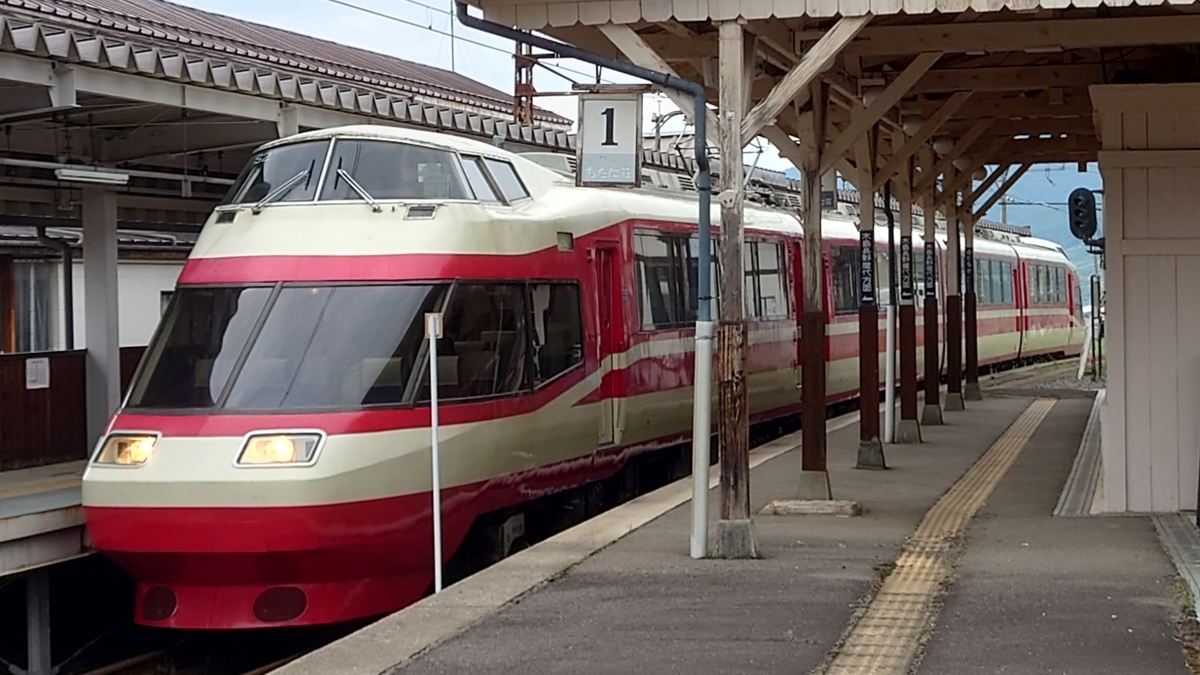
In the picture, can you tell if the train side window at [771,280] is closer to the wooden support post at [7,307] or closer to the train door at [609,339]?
the train door at [609,339]

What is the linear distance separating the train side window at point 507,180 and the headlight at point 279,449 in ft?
9.11

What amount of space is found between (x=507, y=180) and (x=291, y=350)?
2520 millimetres

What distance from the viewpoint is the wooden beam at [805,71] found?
9.51 meters

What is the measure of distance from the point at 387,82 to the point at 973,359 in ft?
31.6

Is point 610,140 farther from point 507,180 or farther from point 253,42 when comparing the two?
point 253,42

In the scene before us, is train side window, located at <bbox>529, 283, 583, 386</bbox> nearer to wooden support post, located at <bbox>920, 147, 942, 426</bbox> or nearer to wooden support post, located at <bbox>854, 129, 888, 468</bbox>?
wooden support post, located at <bbox>854, 129, 888, 468</bbox>

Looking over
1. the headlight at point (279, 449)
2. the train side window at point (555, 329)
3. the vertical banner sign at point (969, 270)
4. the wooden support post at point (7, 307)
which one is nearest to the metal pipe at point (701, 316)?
the train side window at point (555, 329)

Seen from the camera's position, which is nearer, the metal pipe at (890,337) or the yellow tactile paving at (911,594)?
the yellow tactile paving at (911,594)

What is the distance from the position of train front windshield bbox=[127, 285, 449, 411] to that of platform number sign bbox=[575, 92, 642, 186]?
128 centimetres

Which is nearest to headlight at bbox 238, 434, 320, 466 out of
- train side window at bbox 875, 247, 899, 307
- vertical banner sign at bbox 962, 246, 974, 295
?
train side window at bbox 875, 247, 899, 307

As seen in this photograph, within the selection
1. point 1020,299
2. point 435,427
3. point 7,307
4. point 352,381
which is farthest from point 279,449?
point 1020,299

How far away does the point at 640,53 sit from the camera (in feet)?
32.5

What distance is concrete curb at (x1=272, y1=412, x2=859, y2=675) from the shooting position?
7105 millimetres

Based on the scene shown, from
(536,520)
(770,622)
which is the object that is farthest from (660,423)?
(770,622)
